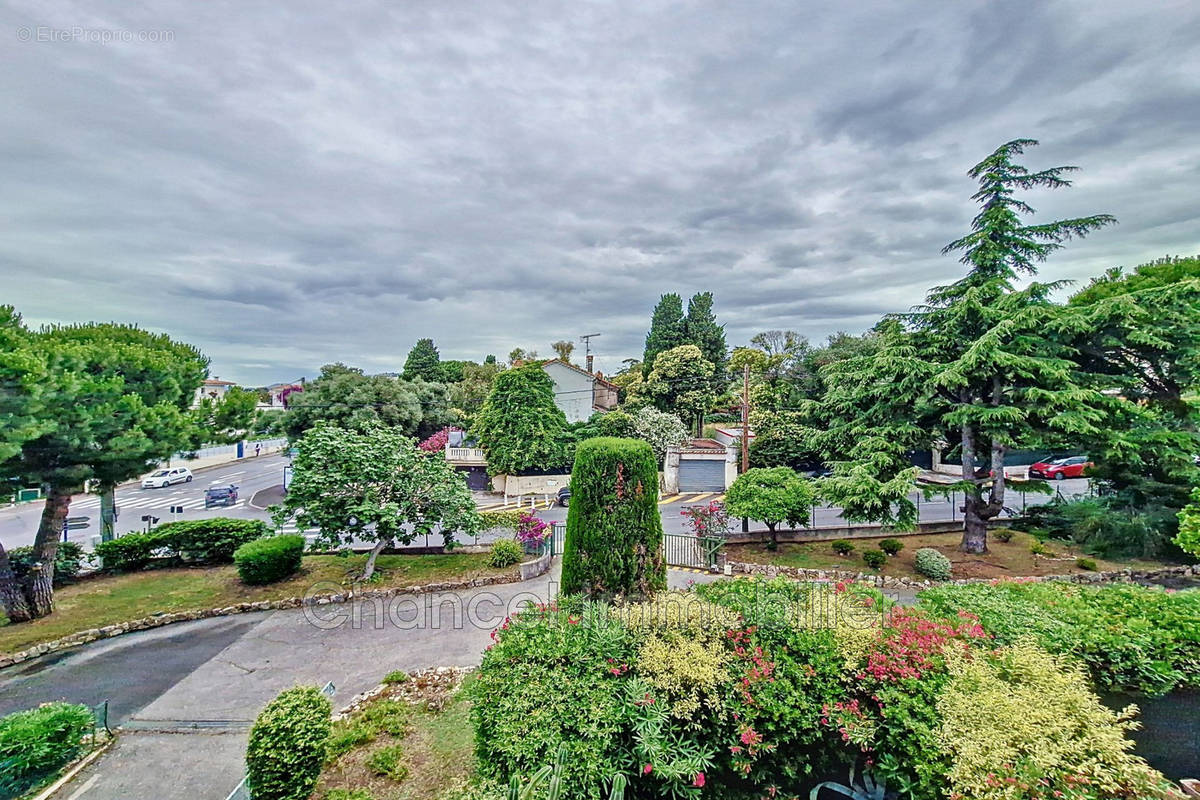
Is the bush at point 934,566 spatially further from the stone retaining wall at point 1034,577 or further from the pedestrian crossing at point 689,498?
the pedestrian crossing at point 689,498

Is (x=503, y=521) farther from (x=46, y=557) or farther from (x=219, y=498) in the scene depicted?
(x=219, y=498)

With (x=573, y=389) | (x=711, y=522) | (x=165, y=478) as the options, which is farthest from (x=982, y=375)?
(x=165, y=478)

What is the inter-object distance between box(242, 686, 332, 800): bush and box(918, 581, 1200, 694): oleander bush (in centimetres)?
615

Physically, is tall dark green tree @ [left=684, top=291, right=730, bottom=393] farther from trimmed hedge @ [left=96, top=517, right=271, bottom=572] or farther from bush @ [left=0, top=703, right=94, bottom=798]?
bush @ [left=0, top=703, right=94, bottom=798]

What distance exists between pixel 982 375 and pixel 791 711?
971 centimetres

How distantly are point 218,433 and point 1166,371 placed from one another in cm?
2274

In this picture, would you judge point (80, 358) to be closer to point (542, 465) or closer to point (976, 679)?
point (976, 679)

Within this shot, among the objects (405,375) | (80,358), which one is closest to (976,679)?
(80,358)

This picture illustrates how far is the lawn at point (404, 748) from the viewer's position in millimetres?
4457

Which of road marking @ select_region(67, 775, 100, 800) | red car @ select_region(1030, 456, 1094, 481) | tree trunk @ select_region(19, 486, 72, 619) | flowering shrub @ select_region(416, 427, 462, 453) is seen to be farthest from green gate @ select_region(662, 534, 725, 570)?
red car @ select_region(1030, 456, 1094, 481)

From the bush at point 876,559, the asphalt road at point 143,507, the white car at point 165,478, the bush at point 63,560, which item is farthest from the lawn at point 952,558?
the white car at point 165,478

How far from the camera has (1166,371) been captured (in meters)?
11.1

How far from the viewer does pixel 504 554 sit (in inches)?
451

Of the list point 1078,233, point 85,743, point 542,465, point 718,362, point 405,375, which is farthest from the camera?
point 405,375
